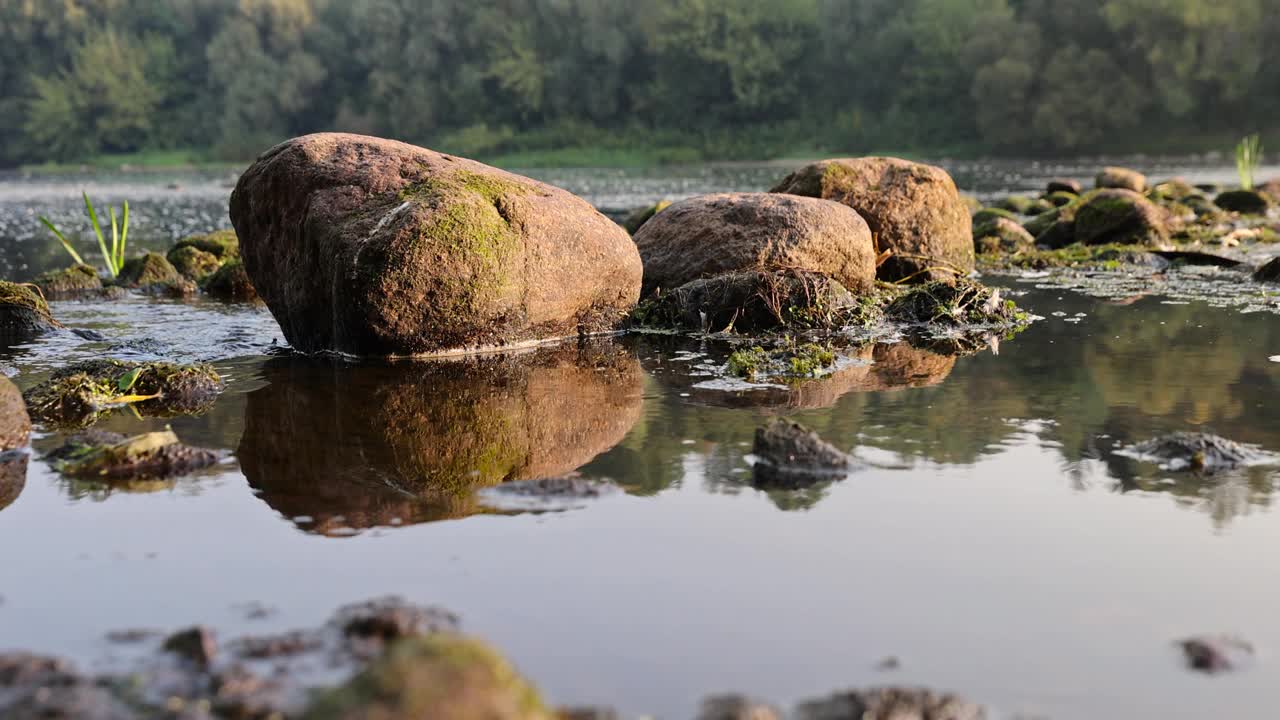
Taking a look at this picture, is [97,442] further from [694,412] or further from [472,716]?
[472,716]

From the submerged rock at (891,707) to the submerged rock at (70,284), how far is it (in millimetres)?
13688

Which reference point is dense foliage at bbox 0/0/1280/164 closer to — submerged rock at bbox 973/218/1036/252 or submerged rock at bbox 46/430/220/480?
submerged rock at bbox 973/218/1036/252

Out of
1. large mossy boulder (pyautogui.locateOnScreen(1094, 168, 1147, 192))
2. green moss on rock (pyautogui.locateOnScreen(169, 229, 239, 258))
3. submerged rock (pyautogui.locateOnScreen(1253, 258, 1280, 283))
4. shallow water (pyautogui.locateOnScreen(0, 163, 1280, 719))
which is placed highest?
large mossy boulder (pyautogui.locateOnScreen(1094, 168, 1147, 192))

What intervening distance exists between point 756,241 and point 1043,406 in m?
4.41

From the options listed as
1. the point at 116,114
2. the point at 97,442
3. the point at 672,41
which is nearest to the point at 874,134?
the point at 672,41

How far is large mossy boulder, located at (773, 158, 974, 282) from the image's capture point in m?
13.7

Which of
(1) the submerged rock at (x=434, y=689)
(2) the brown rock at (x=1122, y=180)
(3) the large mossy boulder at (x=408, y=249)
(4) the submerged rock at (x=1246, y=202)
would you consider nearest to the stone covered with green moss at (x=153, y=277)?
→ (3) the large mossy boulder at (x=408, y=249)

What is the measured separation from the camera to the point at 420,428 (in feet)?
23.6

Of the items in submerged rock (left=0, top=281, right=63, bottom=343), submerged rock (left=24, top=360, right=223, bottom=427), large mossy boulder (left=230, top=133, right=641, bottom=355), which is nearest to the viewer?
submerged rock (left=24, top=360, right=223, bottom=427)

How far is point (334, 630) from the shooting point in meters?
4.09

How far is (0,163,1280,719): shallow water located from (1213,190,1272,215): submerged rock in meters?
16.6

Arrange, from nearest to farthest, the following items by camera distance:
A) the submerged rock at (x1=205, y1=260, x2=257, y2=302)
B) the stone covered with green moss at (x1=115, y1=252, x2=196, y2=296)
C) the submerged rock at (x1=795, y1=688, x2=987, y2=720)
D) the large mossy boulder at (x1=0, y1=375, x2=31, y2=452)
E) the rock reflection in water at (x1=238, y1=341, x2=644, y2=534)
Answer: the submerged rock at (x1=795, y1=688, x2=987, y2=720)
the rock reflection in water at (x1=238, y1=341, x2=644, y2=534)
the large mossy boulder at (x1=0, y1=375, x2=31, y2=452)
the submerged rock at (x1=205, y1=260, x2=257, y2=302)
the stone covered with green moss at (x1=115, y1=252, x2=196, y2=296)

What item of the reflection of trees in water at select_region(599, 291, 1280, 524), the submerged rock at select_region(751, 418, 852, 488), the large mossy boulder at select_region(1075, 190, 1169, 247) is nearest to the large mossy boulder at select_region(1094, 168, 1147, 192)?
the large mossy boulder at select_region(1075, 190, 1169, 247)

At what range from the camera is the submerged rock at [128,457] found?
6.15 m
